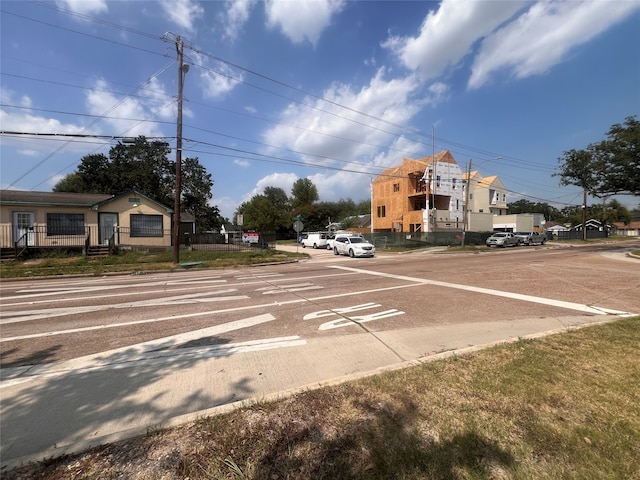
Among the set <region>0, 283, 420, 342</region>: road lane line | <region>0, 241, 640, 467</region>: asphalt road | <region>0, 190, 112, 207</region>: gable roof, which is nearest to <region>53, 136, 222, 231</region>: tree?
<region>0, 190, 112, 207</region>: gable roof

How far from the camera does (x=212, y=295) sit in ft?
31.6

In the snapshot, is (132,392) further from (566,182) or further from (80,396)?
(566,182)

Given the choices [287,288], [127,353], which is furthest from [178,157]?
[127,353]

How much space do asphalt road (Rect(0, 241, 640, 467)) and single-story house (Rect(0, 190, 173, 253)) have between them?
14.0m

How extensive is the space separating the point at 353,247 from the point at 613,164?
21.7m

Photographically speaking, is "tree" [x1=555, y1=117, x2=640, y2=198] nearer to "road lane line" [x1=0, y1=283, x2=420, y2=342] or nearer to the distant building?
the distant building

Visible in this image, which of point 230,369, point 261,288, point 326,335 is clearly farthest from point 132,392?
point 261,288

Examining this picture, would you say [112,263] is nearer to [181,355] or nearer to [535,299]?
[181,355]

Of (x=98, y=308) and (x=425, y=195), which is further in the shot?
(x=425, y=195)

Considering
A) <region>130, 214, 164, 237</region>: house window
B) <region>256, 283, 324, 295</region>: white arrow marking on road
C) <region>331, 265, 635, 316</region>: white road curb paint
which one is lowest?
<region>256, 283, 324, 295</region>: white arrow marking on road

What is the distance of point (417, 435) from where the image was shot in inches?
105

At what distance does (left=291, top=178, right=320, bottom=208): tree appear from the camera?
Answer: 88.9 m

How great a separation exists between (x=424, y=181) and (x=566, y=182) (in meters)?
16.8

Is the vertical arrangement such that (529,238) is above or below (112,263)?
above
